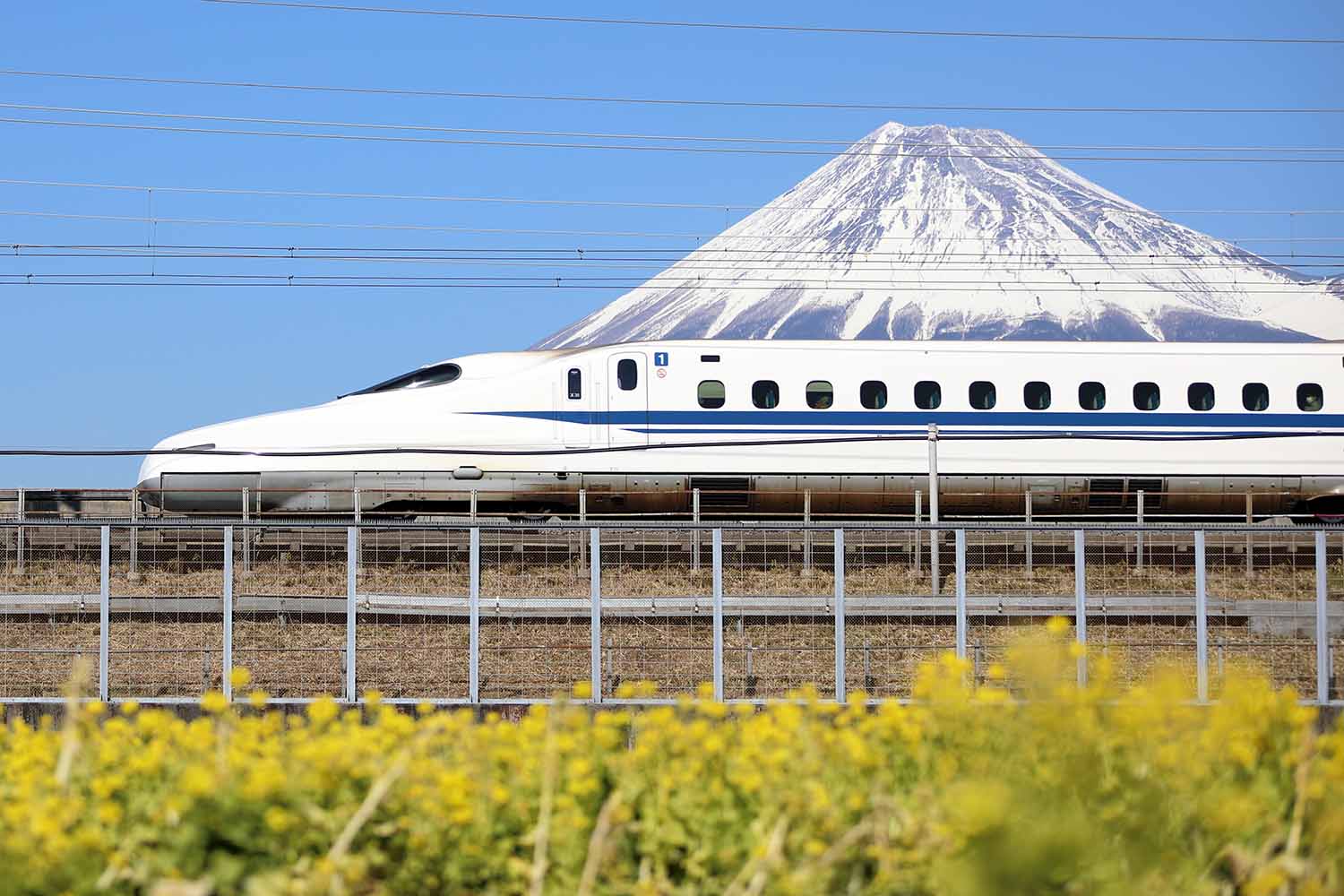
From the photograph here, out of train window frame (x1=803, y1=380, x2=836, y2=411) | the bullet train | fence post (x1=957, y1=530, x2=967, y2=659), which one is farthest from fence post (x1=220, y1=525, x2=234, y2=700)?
train window frame (x1=803, y1=380, x2=836, y2=411)

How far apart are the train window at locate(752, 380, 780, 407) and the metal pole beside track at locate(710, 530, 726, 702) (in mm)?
15241

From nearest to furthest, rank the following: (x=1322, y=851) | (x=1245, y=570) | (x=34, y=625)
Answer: (x=1322, y=851) → (x=1245, y=570) → (x=34, y=625)

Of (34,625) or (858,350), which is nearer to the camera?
(34,625)

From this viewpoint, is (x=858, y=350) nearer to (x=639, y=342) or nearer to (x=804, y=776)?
(x=639, y=342)

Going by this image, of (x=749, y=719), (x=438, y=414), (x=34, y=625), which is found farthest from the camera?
(x=438, y=414)

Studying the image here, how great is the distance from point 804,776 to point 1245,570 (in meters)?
9.60

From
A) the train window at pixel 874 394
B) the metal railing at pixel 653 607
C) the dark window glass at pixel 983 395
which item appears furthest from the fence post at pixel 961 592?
the dark window glass at pixel 983 395

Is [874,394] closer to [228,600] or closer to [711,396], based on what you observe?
[711,396]

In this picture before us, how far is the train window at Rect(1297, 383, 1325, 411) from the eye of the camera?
96.1 ft

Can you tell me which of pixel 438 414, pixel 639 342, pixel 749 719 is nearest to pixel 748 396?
pixel 639 342

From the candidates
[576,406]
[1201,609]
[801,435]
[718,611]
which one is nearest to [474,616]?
[718,611]

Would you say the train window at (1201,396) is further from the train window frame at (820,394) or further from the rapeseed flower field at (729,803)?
the rapeseed flower field at (729,803)

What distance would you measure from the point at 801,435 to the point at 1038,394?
4290 millimetres

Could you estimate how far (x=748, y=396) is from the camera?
28062 millimetres
